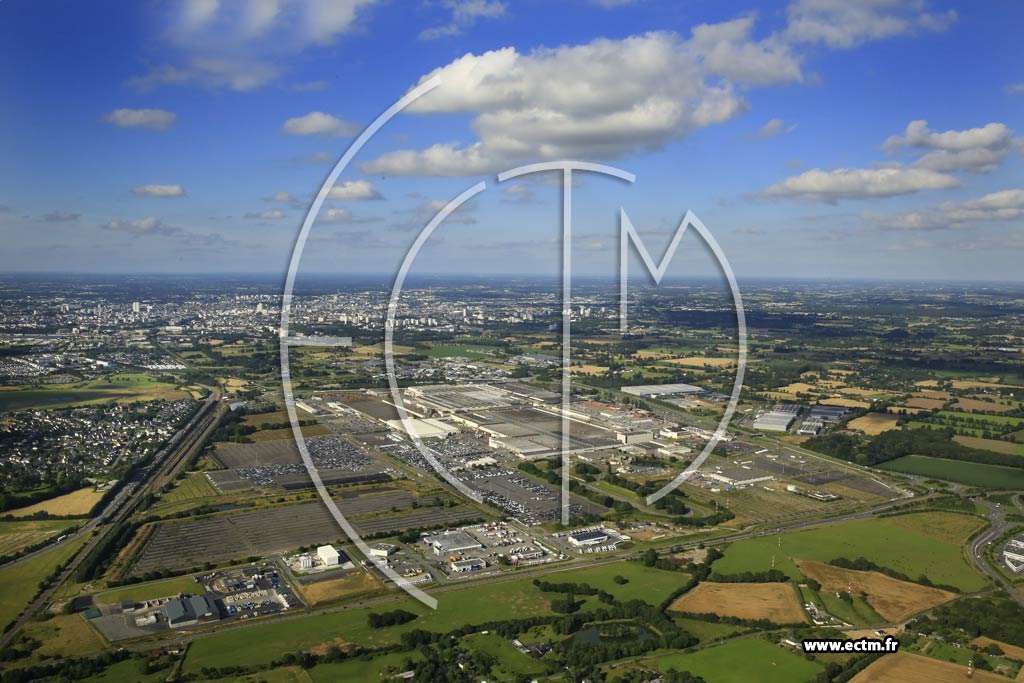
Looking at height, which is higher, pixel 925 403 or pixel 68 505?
pixel 925 403

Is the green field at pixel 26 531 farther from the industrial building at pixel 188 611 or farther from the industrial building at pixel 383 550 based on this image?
the industrial building at pixel 383 550

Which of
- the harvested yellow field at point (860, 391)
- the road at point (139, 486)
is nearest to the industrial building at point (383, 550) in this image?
the road at point (139, 486)

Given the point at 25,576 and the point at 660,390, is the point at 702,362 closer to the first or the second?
the point at 660,390

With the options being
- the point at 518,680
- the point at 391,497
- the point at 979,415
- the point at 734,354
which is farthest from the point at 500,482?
the point at 734,354

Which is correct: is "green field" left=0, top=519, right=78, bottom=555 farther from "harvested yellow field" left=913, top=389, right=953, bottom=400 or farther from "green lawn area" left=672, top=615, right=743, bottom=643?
"harvested yellow field" left=913, top=389, right=953, bottom=400

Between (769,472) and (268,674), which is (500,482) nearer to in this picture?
(769,472)

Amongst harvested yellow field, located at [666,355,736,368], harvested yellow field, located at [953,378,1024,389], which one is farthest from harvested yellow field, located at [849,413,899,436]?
harvested yellow field, located at [666,355,736,368]

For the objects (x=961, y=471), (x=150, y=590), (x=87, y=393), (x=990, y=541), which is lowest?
(x=990, y=541)

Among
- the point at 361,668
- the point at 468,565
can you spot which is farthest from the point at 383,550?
the point at 361,668
